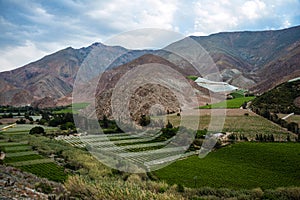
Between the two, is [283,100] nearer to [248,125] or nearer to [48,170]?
[248,125]

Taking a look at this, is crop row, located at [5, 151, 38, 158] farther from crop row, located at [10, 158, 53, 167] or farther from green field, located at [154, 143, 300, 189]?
green field, located at [154, 143, 300, 189]

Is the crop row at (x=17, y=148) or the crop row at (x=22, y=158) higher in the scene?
the crop row at (x=17, y=148)

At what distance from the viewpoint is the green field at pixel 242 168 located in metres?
18.1

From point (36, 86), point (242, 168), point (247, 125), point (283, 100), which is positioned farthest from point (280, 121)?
point (36, 86)

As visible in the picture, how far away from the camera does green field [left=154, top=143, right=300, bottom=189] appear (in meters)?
18.1

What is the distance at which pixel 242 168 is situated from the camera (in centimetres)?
2167

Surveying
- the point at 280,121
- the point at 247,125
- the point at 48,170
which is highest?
the point at 280,121

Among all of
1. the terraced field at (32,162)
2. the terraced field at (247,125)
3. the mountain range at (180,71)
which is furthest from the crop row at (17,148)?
the mountain range at (180,71)

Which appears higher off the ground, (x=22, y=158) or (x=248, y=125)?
(x=248, y=125)

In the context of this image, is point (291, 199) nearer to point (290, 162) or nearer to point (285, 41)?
point (290, 162)

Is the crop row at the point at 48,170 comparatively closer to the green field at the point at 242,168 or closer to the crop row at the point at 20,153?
the crop row at the point at 20,153

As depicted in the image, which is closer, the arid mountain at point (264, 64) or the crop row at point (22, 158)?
the crop row at point (22, 158)

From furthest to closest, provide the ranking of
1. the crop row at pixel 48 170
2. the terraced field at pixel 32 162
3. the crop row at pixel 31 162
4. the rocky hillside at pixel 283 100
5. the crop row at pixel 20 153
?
the rocky hillside at pixel 283 100 < the crop row at pixel 20 153 < the crop row at pixel 31 162 < the terraced field at pixel 32 162 < the crop row at pixel 48 170

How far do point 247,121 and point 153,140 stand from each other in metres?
14.8
